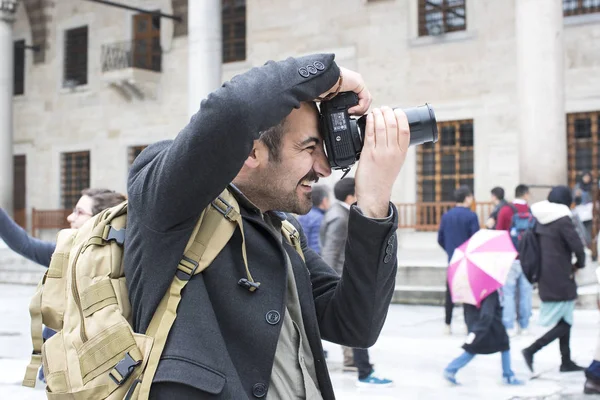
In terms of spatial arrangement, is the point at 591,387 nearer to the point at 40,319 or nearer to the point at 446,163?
the point at 40,319

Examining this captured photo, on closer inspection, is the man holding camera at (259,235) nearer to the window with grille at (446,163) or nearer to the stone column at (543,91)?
the stone column at (543,91)

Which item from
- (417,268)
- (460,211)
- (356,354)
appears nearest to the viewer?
(356,354)

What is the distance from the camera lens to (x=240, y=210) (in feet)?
5.62

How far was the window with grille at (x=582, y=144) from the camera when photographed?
14.8 m

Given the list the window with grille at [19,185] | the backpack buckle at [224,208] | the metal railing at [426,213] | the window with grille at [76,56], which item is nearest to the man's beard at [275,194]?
the backpack buckle at [224,208]

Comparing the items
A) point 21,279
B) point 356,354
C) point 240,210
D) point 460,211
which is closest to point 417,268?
point 460,211

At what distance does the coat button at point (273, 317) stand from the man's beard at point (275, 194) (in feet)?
0.77

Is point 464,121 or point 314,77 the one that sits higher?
point 464,121

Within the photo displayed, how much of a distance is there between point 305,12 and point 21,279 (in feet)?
27.2

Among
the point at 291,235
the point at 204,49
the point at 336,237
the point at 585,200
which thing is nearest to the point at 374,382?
the point at 336,237

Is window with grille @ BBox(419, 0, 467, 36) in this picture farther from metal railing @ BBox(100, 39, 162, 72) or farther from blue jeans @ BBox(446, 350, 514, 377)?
blue jeans @ BBox(446, 350, 514, 377)

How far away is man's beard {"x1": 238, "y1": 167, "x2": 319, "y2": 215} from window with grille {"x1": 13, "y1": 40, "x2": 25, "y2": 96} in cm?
2340

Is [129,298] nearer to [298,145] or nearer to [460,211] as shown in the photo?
[298,145]

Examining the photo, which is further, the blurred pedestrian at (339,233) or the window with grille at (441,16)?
the window with grille at (441,16)
